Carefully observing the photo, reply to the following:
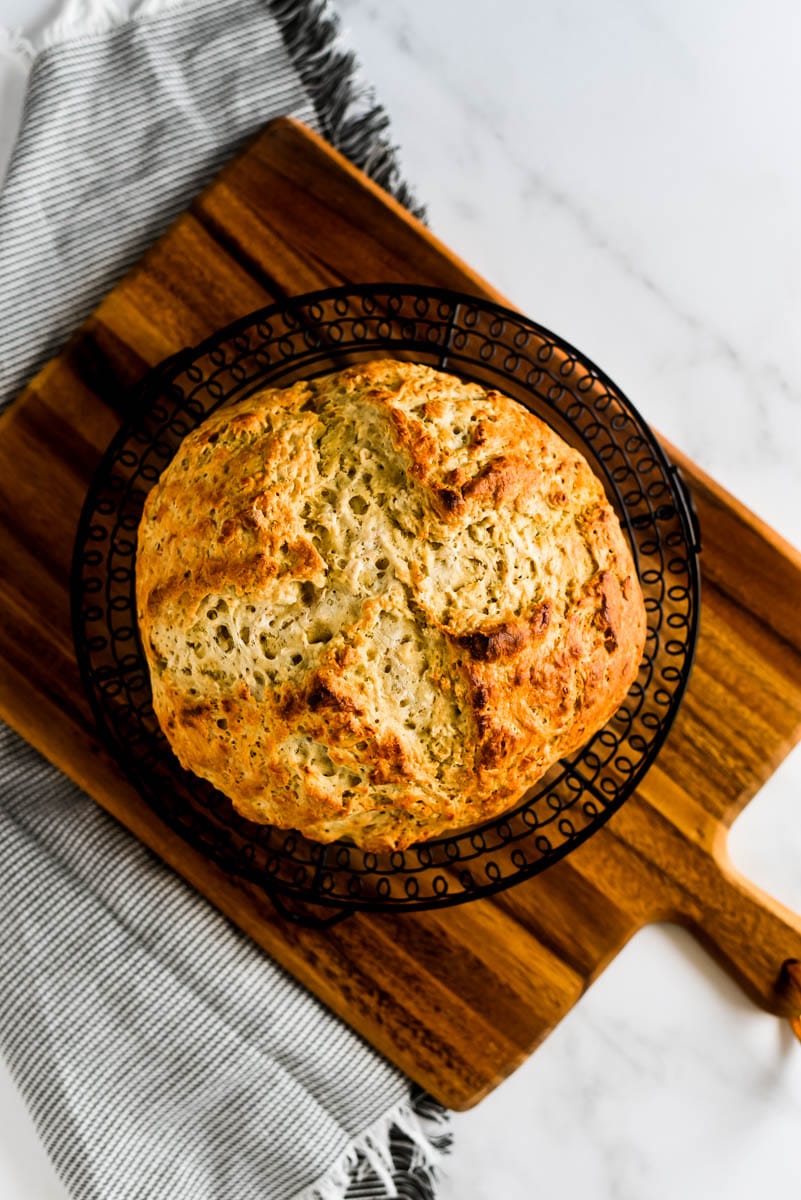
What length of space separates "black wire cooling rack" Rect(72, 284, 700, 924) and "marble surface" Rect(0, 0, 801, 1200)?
28cm

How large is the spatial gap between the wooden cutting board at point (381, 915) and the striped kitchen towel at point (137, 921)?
0.08m

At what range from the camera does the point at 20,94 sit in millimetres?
2344

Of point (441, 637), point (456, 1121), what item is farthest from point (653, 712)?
point (456, 1121)

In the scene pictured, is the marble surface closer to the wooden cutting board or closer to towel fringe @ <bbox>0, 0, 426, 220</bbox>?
towel fringe @ <bbox>0, 0, 426, 220</bbox>

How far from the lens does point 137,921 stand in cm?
224

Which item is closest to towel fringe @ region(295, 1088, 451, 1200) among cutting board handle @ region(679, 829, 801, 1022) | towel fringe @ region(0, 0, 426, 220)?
cutting board handle @ region(679, 829, 801, 1022)

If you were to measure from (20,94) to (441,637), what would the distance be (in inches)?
60.3

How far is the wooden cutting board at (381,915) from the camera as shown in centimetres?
224

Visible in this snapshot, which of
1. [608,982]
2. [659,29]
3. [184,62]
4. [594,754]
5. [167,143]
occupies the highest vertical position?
[659,29]

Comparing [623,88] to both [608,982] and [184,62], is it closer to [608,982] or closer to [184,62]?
[184,62]

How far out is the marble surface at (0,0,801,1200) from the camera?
8.02 feet

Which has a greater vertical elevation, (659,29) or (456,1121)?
(659,29)

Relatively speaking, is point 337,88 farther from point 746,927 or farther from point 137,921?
point 746,927

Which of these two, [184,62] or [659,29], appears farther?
[659,29]
